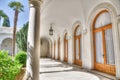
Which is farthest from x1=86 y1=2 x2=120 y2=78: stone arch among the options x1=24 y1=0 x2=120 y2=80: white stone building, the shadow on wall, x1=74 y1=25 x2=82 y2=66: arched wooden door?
the shadow on wall

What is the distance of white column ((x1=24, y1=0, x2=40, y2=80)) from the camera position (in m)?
3.12

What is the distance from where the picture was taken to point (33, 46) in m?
3.23

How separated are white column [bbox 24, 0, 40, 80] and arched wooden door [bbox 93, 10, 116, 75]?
3.56 meters

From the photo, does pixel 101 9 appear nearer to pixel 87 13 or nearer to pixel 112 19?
pixel 112 19

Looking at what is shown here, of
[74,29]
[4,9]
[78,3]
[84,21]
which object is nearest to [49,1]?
[78,3]

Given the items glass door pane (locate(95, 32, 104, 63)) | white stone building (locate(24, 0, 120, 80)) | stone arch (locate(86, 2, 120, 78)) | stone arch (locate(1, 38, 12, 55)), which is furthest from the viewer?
stone arch (locate(1, 38, 12, 55))

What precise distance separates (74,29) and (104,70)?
434 cm

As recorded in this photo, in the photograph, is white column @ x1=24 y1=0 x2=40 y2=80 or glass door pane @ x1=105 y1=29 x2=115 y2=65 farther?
glass door pane @ x1=105 y1=29 x2=115 y2=65

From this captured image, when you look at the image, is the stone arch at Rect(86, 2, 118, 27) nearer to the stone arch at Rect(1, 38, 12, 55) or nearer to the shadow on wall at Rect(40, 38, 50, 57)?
the shadow on wall at Rect(40, 38, 50, 57)

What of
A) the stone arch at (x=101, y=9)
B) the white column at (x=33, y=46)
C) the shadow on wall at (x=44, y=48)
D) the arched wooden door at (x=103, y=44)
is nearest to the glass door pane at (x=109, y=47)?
the arched wooden door at (x=103, y=44)

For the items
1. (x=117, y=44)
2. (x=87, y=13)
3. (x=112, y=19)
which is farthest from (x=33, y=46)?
(x=87, y=13)

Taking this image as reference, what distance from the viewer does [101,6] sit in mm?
5430

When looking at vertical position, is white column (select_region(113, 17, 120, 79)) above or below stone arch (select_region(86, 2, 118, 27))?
below

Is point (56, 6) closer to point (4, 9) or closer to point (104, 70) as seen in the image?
point (104, 70)
